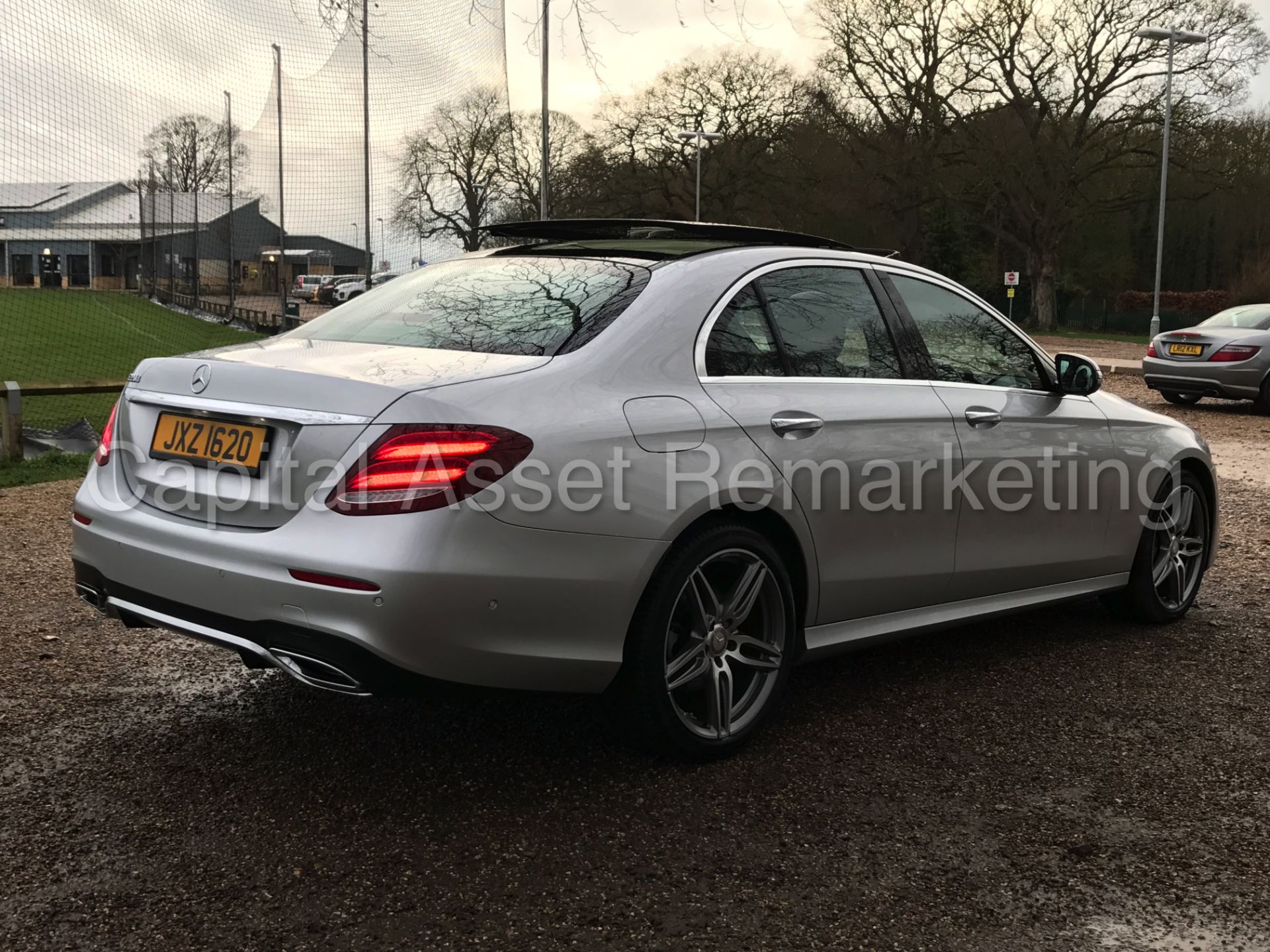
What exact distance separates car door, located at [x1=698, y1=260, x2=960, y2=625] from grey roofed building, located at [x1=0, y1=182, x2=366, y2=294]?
1590 centimetres

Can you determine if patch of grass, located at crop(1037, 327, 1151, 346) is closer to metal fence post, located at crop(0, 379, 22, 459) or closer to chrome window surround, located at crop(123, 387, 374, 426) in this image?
metal fence post, located at crop(0, 379, 22, 459)

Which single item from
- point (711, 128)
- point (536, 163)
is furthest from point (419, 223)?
point (711, 128)

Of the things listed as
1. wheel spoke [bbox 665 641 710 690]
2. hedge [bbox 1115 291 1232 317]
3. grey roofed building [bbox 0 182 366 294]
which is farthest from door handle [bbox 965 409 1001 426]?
hedge [bbox 1115 291 1232 317]

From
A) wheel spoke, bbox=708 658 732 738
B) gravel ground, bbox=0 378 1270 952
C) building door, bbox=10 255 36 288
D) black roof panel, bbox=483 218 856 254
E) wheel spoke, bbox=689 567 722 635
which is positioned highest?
building door, bbox=10 255 36 288

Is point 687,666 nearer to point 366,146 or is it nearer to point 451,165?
point 366,146

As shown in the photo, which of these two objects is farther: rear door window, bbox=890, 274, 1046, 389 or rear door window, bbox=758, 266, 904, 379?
rear door window, bbox=890, 274, 1046, 389

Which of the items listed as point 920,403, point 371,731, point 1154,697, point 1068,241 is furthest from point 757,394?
point 1068,241

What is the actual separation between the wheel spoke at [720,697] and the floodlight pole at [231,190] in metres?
16.9

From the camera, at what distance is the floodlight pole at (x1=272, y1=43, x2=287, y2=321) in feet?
61.3

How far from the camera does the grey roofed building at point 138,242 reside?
22.9 meters

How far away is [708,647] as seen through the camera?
147 inches

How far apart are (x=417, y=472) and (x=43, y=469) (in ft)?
26.4

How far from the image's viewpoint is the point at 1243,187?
4334 centimetres

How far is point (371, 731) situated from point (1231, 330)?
1563 cm
